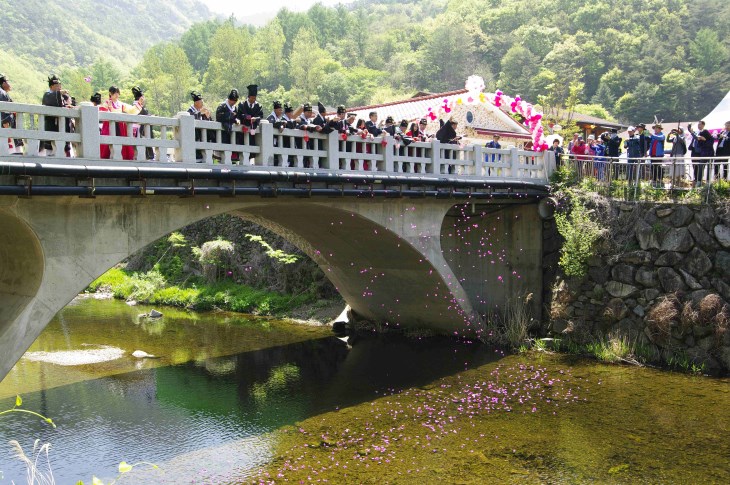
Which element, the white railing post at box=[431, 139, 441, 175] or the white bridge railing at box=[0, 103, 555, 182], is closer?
the white bridge railing at box=[0, 103, 555, 182]

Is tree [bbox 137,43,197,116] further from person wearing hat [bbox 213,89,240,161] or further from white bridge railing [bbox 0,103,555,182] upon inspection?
person wearing hat [bbox 213,89,240,161]

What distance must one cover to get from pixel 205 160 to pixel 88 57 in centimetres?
11259

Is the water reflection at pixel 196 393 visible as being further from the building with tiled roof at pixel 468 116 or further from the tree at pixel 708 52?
the tree at pixel 708 52

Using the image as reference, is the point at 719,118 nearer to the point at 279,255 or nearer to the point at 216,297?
the point at 279,255

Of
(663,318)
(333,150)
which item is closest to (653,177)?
(663,318)

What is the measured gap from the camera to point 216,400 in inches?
546

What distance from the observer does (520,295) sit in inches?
741

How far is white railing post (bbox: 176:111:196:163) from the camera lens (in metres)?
11.0

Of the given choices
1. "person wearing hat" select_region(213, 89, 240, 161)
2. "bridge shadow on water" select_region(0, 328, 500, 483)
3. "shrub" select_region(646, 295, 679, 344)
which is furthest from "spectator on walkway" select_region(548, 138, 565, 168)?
"person wearing hat" select_region(213, 89, 240, 161)

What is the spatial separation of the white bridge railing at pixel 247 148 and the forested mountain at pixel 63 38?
64015 mm

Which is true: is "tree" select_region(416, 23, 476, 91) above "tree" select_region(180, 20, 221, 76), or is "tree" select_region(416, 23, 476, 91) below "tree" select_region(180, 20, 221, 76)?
below

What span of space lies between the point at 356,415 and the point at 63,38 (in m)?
116

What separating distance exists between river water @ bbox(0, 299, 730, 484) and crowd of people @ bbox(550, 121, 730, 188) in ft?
16.5

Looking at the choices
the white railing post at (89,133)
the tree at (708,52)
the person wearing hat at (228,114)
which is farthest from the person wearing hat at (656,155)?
the tree at (708,52)
